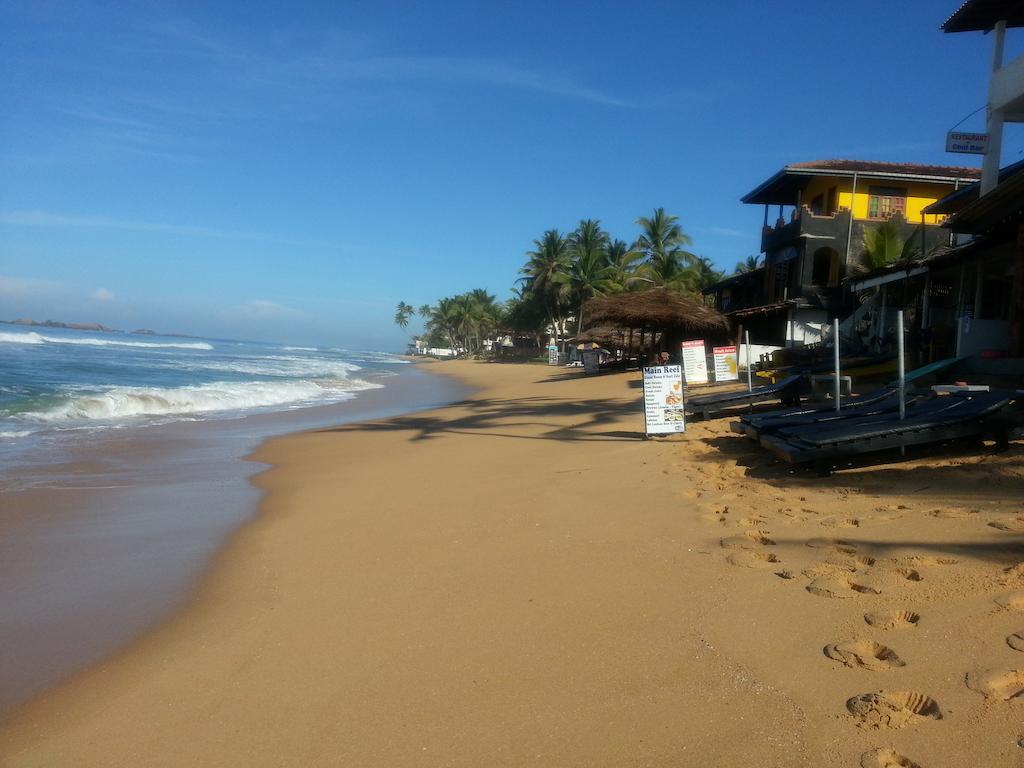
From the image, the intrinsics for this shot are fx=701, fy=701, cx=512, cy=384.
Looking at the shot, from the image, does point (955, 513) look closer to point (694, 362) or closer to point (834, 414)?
point (834, 414)

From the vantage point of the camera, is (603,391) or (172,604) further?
(603,391)

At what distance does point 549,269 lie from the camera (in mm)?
54000

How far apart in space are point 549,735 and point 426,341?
419 ft

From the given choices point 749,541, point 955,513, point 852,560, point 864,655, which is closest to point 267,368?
point 749,541

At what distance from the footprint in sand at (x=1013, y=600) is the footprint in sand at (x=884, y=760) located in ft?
4.35

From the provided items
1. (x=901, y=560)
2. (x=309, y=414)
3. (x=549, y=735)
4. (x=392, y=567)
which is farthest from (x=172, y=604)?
(x=309, y=414)

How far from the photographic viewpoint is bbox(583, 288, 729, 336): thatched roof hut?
24.0 m

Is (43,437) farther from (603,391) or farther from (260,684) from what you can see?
(603,391)

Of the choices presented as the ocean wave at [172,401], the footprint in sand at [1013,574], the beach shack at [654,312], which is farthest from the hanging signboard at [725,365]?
the footprint in sand at [1013,574]

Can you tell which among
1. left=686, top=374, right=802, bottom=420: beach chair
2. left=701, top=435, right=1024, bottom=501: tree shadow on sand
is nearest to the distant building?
left=686, top=374, right=802, bottom=420: beach chair

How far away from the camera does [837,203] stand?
25.5 metres

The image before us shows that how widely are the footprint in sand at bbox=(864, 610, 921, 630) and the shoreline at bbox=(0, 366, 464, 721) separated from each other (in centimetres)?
391

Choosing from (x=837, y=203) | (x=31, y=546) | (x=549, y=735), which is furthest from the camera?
(x=837, y=203)

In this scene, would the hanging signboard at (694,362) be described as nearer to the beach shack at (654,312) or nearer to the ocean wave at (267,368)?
the beach shack at (654,312)
